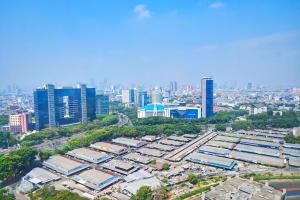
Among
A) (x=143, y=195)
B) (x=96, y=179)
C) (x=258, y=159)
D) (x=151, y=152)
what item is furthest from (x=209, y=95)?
A: (x=143, y=195)

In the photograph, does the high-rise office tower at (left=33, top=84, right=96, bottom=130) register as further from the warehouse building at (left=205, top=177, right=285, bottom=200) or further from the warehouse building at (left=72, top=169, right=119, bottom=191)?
the warehouse building at (left=205, top=177, right=285, bottom=200)

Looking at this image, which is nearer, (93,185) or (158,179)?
(93,185)

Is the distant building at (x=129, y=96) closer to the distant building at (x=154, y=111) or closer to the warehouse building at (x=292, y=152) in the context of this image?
the distant building at (x=154, y=111)

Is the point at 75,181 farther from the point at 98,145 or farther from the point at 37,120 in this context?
the point at 37,120

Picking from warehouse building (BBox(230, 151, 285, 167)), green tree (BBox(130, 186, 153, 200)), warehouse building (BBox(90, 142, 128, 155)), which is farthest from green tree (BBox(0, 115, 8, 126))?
warehouse building (BBox(230, 151, 285, 167))

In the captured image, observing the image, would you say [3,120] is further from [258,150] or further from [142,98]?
[258,150]

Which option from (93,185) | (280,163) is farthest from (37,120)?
(280,163)

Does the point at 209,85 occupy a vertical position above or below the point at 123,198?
above
